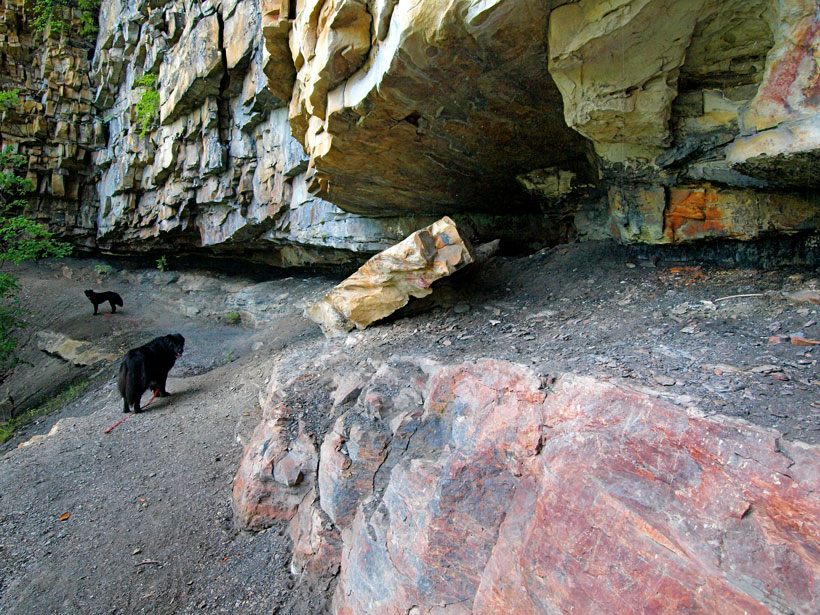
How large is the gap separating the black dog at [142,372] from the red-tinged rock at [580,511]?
4.72 metres

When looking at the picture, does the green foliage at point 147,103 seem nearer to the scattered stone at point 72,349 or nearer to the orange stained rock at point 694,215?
the scattered stone at point 72,349

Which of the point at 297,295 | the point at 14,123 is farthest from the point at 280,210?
the point at 14,123

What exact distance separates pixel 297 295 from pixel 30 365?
692 cm

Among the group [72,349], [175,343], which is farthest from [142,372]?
[72,349]

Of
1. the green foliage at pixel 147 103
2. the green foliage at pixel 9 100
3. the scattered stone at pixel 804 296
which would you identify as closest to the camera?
the scattered stone at pixel 804 296

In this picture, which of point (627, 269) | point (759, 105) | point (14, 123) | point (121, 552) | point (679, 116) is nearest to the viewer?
point (759, 105)

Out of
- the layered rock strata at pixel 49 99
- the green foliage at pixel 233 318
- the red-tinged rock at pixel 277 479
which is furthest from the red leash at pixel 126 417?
the layered rock strata at pixel 49 99

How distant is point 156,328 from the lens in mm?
11602

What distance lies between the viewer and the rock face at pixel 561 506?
5.02 feet

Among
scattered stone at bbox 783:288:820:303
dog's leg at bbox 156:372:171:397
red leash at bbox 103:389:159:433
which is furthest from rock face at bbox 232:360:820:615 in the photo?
dog's leg at bbox 156:372:171:397

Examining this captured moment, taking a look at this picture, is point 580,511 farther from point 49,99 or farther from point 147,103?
point 49,99

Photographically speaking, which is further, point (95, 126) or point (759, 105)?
point (95, 126)

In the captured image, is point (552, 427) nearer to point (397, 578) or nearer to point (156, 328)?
point (397, 578)

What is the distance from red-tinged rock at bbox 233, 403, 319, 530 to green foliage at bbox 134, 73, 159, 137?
13.1m
